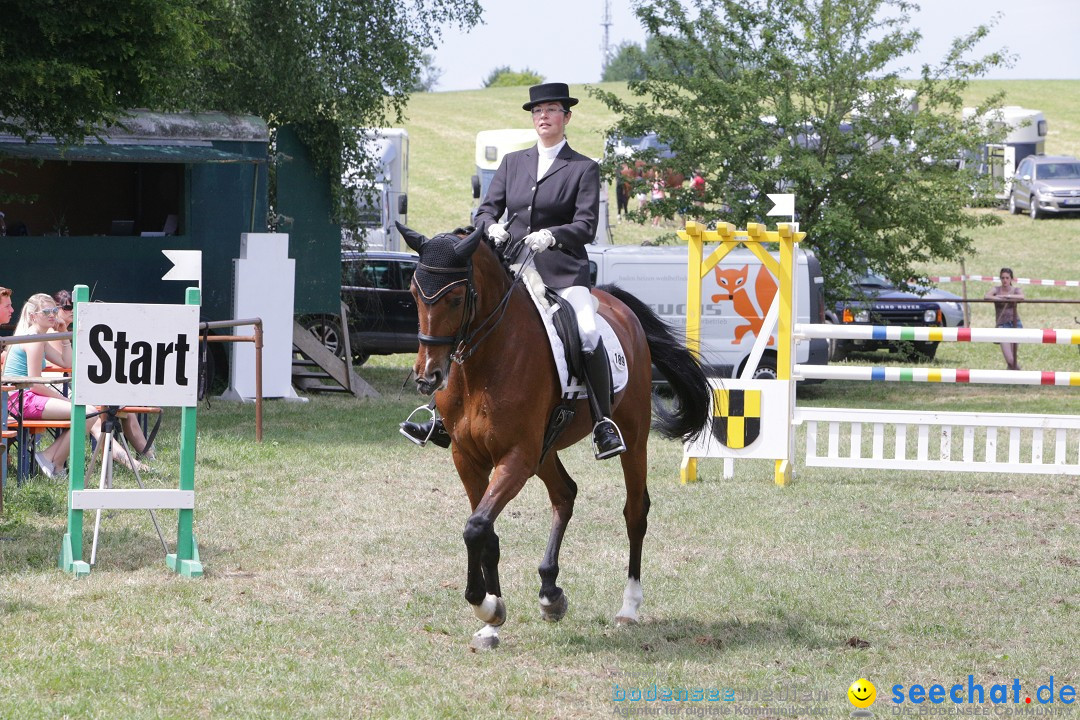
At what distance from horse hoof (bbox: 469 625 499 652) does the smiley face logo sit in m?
1.65

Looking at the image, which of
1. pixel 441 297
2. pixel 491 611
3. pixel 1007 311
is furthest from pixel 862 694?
pixel 1007 311

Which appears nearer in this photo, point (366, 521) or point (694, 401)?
point (694, 401)

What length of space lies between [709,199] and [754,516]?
11.4 metres

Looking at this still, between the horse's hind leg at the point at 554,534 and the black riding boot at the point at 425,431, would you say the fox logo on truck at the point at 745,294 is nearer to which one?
the horse's hind leg at the point at 554,534

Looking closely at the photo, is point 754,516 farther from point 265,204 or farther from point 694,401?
point 265,204

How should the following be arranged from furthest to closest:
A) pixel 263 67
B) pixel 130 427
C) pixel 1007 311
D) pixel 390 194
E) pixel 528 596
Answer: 1. pixel 390 194
2. pixel 1007 311
3. pixel 263 67
4. pixel 130 427
5. pixel 528 596

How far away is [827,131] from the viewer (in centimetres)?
1983

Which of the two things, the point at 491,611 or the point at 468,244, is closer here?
the point at 468,244

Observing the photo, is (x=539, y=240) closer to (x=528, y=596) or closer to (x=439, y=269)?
(x=439, y=269)

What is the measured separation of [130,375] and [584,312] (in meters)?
2.64

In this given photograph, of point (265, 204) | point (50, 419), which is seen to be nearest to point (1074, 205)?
point (265, 204)

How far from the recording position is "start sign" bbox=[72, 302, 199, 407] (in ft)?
23.3

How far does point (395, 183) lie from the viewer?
28.4 m

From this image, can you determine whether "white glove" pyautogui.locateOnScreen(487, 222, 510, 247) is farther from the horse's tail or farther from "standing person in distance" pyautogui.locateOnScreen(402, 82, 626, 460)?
the horse's tail
